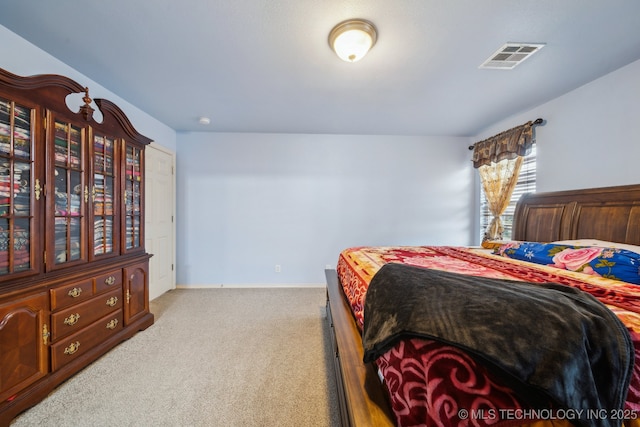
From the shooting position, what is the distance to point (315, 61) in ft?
6.06

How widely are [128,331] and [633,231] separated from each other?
164 inches

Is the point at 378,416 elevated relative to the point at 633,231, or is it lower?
lower

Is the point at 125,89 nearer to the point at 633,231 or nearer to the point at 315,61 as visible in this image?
the point at 315,61

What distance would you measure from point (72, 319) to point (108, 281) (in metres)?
0.34

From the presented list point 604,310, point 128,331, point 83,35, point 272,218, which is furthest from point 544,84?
point 128,331

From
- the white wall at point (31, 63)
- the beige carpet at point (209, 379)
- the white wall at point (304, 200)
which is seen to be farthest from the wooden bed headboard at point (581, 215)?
the white wall at point (31, 63)

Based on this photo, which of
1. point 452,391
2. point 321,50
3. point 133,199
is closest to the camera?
point 452,391

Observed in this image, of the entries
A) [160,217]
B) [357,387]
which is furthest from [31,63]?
[357,387]

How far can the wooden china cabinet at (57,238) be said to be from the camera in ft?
4.35

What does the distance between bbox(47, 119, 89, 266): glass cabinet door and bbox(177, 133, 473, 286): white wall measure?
1797mm

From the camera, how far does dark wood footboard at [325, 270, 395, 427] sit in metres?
0.75

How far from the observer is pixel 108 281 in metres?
1.91

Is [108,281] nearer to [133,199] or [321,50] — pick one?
[133,199]

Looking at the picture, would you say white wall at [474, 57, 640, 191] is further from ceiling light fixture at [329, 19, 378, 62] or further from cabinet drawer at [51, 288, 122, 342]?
cabinet drawer at [51, 288, 122, 342]
